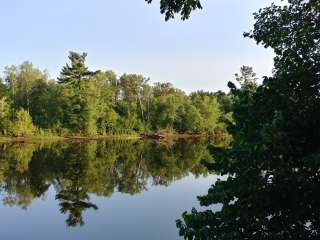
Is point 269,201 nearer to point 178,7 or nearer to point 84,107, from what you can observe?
point 178,7

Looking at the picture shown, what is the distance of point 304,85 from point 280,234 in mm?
2194

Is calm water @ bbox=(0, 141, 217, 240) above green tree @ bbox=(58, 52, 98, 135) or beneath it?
beneath

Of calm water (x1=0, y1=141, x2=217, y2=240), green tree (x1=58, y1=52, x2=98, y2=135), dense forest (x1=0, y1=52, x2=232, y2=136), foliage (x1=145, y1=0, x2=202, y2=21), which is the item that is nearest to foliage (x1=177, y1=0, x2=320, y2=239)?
foliage (x1=145, y1=0, x2=202, y2=21)

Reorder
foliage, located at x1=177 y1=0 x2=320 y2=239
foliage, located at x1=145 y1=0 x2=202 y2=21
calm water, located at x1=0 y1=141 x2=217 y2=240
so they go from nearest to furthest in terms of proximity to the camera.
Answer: foliage, located at x1=177 y1=0 x2=320 y2=239, foliage, located at x1=145 y1=0 x2=202 y2=21, calm water, located at x1=0 y1=141 x2=217 y2=240

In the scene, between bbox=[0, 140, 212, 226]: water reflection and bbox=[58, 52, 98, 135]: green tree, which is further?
bbox=[58, 52, 98, 135]: green tree

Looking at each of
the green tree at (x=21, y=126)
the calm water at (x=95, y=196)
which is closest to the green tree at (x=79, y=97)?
the green tree at (x=21, y=126)

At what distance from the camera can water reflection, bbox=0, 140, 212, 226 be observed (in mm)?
20234

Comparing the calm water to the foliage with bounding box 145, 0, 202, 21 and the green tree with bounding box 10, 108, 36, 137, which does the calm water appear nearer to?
the foliage with bounding box 145, 0, 202, 21

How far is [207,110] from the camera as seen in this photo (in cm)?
9212

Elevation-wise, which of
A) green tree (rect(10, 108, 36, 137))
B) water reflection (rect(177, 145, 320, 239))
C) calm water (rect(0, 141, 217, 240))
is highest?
green tree (rect(10, 108, 36, 137))

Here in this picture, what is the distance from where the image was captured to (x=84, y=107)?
67438mm

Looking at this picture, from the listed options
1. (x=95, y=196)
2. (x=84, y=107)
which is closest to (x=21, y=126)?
(x=84, y=107)

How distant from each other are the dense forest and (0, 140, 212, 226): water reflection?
26.0m

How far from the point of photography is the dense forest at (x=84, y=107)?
66.8 metres
